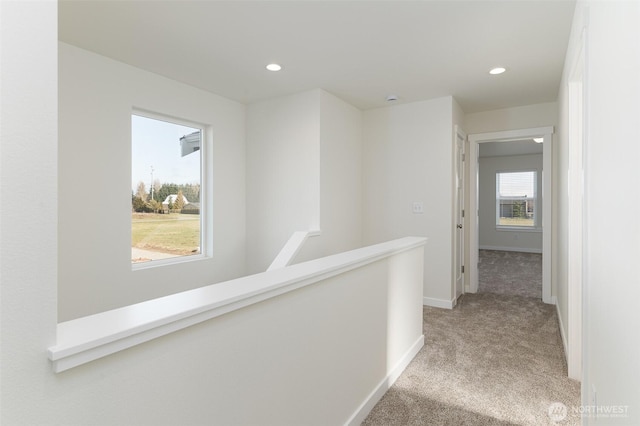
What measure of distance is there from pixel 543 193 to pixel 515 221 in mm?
4701

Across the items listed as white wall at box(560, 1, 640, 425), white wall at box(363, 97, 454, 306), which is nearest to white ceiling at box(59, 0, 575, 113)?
white wall at box(363, 97, 454, 306)

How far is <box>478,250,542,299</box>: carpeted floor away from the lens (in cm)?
480

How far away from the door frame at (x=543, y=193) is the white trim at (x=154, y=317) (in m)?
3.84

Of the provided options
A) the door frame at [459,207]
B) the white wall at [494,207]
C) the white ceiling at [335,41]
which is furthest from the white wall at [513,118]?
the white wall at [494,207]

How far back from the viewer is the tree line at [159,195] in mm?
3296

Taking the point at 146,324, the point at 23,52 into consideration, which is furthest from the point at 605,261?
the point at 23,52

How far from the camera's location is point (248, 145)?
4250 mm

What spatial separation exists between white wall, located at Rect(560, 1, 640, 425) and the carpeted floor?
3361mm

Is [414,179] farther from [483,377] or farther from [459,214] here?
[483,377]

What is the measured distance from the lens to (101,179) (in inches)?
113

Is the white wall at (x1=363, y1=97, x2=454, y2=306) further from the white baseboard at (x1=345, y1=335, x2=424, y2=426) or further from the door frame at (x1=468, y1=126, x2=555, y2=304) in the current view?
the white baseboard at (x1=345, y1=335, x2=424, y2=426)

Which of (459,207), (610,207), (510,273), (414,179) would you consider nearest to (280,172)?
(414,179)

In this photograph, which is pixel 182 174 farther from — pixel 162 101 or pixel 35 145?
pixel 35 145

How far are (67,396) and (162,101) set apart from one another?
3132 millimetres
